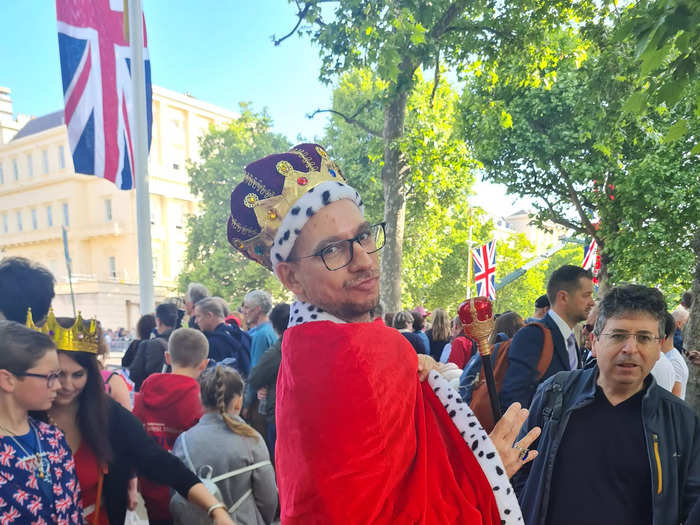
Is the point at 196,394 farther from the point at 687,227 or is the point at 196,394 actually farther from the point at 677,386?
the point at 687,227

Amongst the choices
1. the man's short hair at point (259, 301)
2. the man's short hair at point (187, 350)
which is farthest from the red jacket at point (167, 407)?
the man's short hair at point (259, 301)

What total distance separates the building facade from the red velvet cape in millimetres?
44273

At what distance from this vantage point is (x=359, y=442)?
131cm

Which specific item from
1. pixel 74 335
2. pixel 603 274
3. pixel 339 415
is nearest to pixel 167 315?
pixel 74 335

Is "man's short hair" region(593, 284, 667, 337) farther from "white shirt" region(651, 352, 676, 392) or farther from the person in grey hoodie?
the person in grey hoodie

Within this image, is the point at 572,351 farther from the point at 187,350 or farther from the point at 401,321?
the point at 401,321

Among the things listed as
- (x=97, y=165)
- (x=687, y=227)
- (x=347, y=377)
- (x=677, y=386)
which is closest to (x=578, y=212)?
(x=687, y=227)

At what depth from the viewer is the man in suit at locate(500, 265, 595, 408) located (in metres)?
3.35

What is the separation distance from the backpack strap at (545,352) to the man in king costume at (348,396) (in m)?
1.77

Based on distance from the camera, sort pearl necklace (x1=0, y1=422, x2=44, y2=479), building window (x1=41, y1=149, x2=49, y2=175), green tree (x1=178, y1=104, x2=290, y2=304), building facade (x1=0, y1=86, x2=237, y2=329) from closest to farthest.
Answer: pearl necklace (x1=0, y1=422, x2=44, y2=479)
green tree (x1=178, y1=104, x2=290, y2=304)
building facade (x1=0, y1=86, x2=237, y2=329)
building window (x1=41, y1=149, x2=49, y2=175)

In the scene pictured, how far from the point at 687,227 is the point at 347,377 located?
1388cm

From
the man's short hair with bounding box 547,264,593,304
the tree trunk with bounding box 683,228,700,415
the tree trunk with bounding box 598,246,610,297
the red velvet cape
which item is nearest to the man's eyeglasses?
the man's short hair with bounding box 547,264,593,304

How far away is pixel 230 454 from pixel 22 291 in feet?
5.60

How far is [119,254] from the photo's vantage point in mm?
45688
